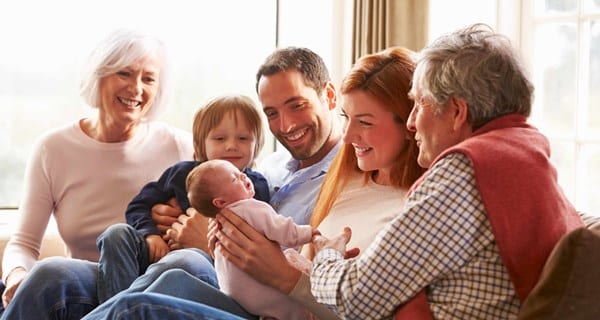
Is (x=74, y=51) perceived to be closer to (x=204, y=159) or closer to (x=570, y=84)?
(x=204, y=159)

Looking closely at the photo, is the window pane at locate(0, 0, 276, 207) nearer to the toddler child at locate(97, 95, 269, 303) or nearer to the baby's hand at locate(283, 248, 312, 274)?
the toddler child at locate(97, 95, 269, 303)

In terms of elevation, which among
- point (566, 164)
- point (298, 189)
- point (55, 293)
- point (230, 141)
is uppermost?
point (230, 141)

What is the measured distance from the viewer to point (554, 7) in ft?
Answer: 12.3

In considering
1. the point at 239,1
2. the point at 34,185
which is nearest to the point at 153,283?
the point at 34,185

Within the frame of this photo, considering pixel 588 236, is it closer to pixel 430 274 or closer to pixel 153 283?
pixel 430 274

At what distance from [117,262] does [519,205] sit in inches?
54.8

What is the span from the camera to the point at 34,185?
3328 mm

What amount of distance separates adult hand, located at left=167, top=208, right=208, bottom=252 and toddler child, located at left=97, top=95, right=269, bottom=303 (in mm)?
61

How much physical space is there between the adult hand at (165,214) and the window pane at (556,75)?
1.58 m

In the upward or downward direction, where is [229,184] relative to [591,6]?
downward

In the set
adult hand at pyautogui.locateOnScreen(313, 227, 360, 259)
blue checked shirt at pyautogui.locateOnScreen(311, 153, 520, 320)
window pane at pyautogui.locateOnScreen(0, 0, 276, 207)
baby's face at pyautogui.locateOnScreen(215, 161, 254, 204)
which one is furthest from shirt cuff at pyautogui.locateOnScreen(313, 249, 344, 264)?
window pane at pyautogui.locateOnScreen(0, 0, 276, 207)

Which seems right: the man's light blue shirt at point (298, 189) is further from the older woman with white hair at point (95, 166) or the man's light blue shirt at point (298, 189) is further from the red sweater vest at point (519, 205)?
the red sweater vest at point (519, 205)

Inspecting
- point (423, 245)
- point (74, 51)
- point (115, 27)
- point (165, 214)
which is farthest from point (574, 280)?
point (74, 51)

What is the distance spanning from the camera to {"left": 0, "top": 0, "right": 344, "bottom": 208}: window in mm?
4219
